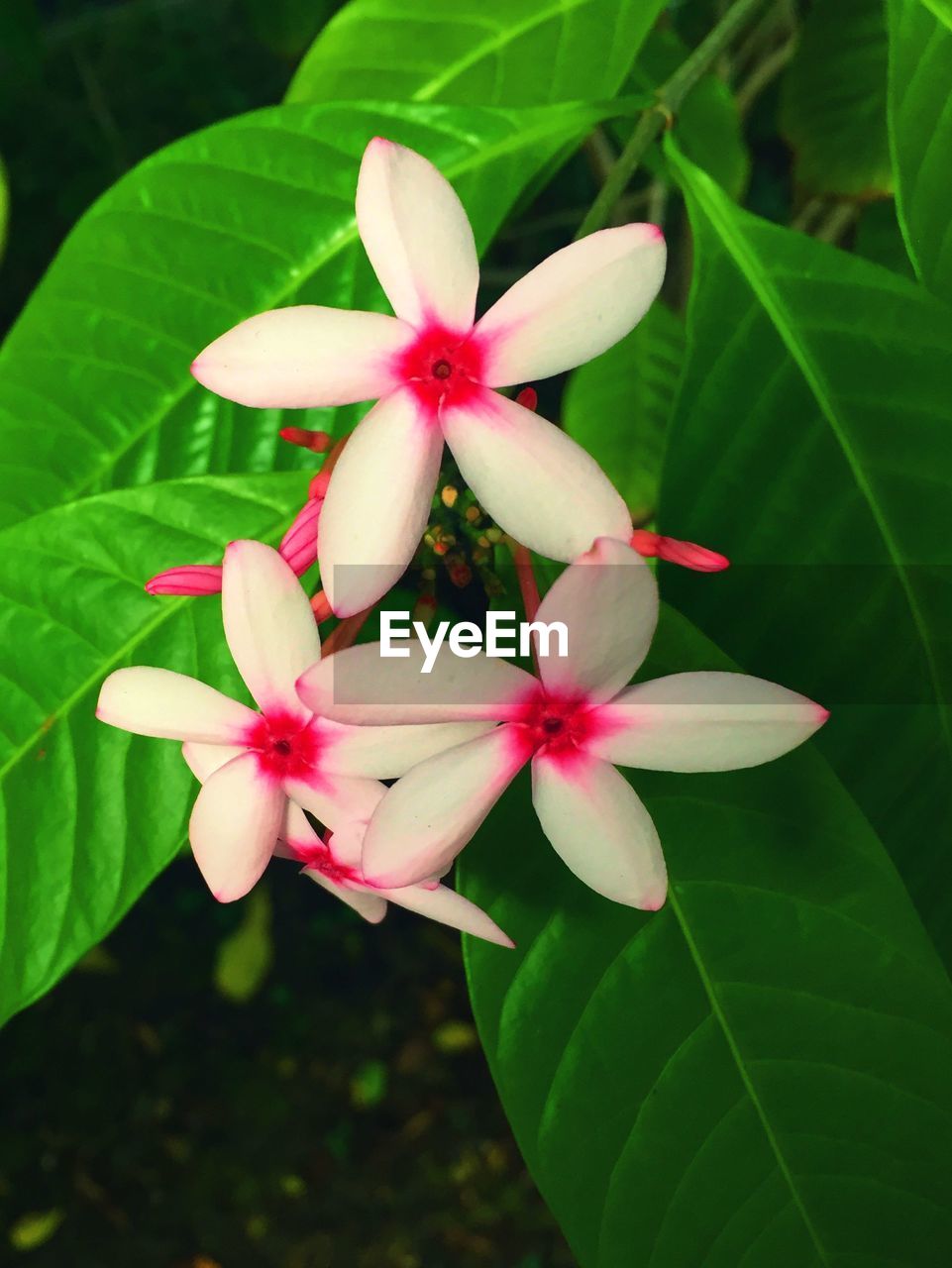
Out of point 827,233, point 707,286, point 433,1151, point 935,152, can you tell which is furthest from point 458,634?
point 433,1151

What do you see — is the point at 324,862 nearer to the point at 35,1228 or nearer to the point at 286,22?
the point at 286,22

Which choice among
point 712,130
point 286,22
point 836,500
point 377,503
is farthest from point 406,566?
point 286,22

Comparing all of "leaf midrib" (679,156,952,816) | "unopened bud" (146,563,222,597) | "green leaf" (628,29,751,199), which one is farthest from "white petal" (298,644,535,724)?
"green leaf" (628,29,751,199)

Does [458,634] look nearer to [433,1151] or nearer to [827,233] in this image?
[827,233]

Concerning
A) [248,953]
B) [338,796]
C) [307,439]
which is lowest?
[248,953]

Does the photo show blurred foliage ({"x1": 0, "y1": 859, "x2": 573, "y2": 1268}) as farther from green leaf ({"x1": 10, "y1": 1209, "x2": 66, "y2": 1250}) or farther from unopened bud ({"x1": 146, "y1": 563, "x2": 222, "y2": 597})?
unopened bud ({"x1": 146, "y1": 563, "x2": 222, "y2": 597})

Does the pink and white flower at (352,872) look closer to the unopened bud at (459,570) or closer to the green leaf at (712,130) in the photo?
the unopened bud at (459,570)
